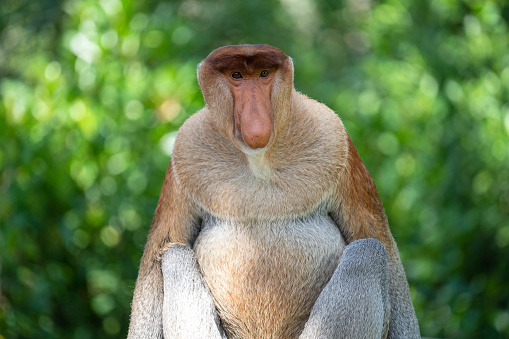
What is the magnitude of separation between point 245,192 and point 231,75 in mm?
465

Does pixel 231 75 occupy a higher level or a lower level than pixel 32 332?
higher

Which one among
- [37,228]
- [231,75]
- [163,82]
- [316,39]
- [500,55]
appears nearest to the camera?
[231,75]

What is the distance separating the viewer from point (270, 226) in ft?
8.18

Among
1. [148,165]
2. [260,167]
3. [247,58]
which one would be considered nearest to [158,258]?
[260,167]

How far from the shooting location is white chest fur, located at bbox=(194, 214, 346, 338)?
2490mm

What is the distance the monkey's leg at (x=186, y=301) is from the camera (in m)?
2.46

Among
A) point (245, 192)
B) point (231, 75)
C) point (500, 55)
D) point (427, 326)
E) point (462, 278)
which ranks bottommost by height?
point (427, 326)

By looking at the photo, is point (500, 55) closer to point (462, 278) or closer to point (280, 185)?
point (462, 278)

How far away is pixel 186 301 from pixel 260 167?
0.60 metres

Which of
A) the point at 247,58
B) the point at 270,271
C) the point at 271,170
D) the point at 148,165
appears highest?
the point at 247,58

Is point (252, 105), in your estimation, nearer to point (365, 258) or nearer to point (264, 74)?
point (264, 74)

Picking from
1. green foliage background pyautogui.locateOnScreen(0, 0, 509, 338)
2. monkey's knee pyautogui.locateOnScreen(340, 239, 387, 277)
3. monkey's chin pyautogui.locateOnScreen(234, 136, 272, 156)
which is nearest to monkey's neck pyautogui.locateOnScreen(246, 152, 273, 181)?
monkey's chin pyautogui.locateOnScreen(234, 136, 272, 156)

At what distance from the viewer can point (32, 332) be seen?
4695 mm

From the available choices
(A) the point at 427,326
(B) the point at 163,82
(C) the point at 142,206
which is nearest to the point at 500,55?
(A) the point at 427,326
